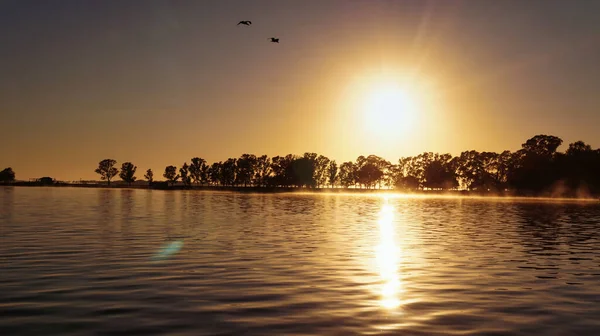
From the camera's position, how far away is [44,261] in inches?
999

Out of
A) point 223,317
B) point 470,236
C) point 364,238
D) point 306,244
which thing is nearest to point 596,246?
point 470,236

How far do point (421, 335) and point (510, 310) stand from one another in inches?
187

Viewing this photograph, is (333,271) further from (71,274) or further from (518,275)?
(71,274)

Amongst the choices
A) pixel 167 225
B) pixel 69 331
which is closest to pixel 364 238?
pixel 167 225

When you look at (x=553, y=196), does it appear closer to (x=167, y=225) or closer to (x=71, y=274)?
(x=167, y=225)

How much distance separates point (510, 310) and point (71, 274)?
1731cm

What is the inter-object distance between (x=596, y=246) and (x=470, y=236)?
9.12 m

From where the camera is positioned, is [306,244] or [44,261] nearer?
[44,261]

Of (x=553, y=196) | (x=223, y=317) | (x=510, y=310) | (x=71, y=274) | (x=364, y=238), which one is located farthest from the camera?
(x=553, y=196)

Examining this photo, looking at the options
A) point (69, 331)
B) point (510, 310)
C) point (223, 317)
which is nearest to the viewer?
point (69, 331)

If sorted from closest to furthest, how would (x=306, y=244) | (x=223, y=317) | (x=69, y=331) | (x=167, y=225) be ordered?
(x=69, y=331), (x=223, y=317), (x=306, y=244), (x=167, y=225)

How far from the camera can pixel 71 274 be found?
2191 centimetres

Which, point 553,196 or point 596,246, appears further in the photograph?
point 553,196

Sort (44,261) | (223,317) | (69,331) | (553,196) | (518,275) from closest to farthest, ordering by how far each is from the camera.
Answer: (69,331), (223,317), (518,275), (44,261), (553,196)
